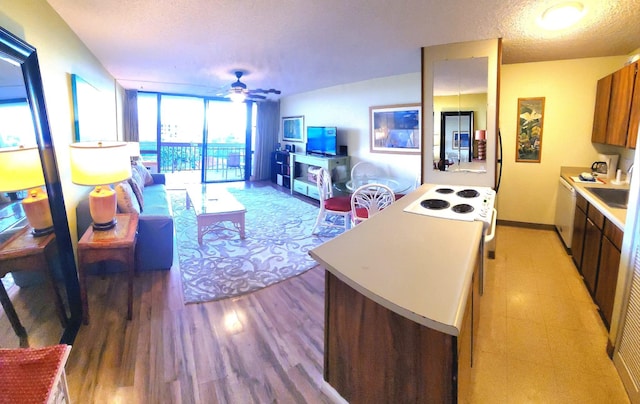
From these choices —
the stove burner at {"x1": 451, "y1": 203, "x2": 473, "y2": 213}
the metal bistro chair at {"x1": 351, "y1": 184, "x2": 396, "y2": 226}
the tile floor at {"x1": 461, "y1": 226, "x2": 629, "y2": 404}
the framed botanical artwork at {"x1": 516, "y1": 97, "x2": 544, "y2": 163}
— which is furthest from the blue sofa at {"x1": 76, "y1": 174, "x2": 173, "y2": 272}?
the framed botanical artwork at {"x1": 516, "y1": 97, "x2": 544, "y2": 163}

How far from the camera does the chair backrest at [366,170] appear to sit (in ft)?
17.6

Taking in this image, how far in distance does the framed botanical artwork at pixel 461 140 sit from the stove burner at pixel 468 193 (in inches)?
23.2

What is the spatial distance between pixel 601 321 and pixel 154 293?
11.3ft

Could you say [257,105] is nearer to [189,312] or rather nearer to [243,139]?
[243,139]

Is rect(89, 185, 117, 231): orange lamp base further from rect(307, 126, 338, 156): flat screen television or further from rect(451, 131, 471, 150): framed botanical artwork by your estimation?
rect(307, 126, 338, 156): flat screen television

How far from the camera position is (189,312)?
2408 millimetres

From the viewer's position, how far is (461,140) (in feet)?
9.73

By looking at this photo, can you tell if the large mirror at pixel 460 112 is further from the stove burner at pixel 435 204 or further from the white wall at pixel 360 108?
the white wall at pixel 360 108

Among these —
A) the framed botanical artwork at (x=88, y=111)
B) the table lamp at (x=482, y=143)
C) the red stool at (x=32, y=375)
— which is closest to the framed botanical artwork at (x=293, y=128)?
the framed botanical artwork at (x=88, y=111)

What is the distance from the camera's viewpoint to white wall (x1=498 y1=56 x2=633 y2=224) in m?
3.73

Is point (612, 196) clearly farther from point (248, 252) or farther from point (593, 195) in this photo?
point (248, 252)

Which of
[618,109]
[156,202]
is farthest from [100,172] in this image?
[618,109]

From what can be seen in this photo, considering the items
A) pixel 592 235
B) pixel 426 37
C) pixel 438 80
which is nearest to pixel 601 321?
pixel 592 235

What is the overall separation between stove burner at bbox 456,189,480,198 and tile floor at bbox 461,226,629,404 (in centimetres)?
87
